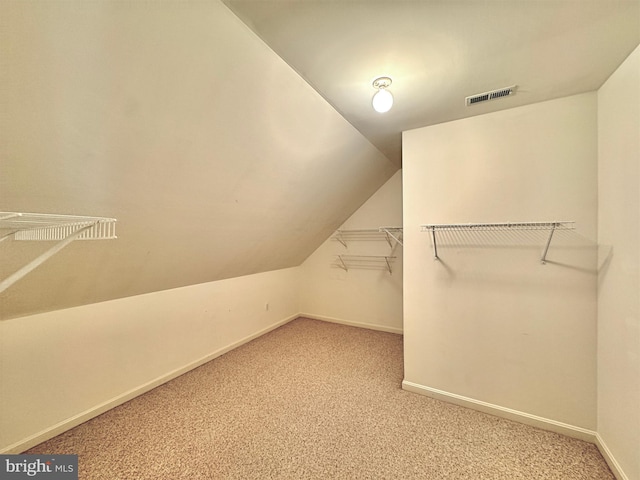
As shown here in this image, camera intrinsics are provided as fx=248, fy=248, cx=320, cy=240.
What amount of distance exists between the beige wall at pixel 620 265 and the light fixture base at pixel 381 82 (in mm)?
1234

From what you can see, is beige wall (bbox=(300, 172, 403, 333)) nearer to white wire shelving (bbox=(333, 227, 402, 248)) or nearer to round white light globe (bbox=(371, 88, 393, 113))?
white wire shelving (bbox=(333, 227, 402, 248))

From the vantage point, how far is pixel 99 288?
1847 millimetres

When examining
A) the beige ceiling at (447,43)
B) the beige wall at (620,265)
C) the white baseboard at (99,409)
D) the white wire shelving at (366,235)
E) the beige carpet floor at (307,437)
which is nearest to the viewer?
the beige ceiling at (447,43)

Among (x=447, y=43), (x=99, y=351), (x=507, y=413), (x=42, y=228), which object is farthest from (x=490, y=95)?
(x=99, y=351)

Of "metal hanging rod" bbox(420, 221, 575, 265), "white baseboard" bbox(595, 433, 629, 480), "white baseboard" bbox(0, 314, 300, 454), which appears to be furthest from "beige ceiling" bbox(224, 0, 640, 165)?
"white baseboard" bbox(0, 314, 300, 454)

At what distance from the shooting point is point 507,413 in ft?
6.16

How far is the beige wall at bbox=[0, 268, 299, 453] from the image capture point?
5.19 ft

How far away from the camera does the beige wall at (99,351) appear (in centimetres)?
158

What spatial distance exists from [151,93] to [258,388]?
233 centimetres

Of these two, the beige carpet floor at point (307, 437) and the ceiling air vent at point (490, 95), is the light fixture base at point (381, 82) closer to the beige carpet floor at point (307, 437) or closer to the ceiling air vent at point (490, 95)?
the ceiling air vent at point (490, 95)

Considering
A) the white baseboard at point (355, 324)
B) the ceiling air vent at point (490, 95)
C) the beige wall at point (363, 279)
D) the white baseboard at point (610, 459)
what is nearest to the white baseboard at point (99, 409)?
the white baseboard at point (355, 324)

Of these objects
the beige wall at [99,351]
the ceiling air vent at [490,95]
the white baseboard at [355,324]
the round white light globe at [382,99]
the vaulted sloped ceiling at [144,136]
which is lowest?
the white baseboard at [355,324]

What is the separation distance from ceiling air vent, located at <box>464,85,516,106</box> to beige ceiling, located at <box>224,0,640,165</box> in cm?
5

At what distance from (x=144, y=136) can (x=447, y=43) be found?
5.16ft
